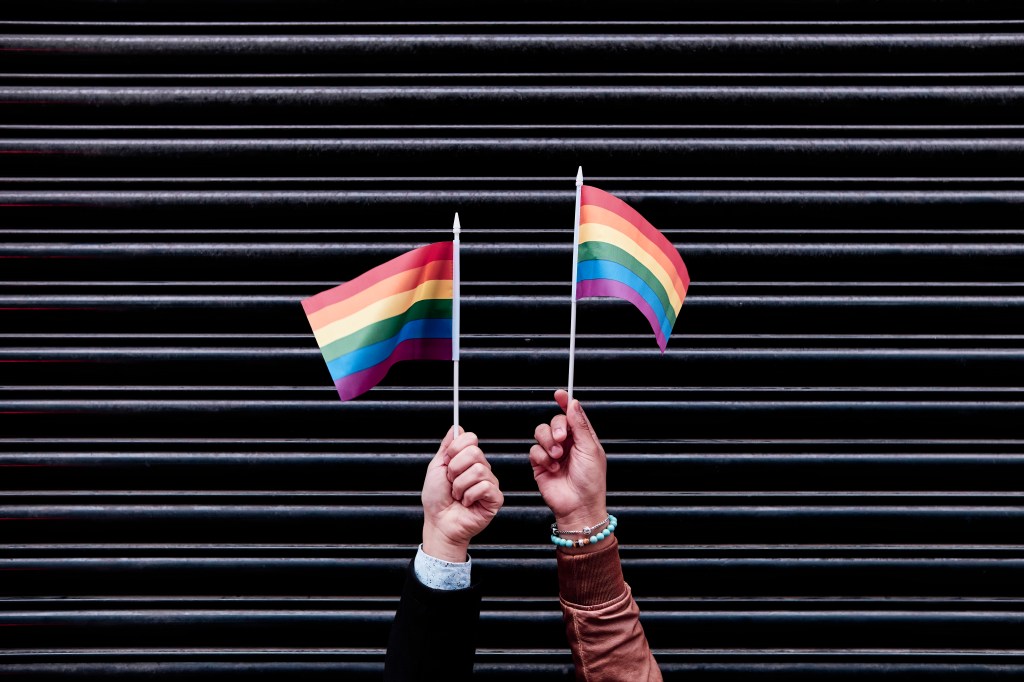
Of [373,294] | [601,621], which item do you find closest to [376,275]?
[373,294]

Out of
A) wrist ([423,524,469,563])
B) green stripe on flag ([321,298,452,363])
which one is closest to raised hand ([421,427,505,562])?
wrist ([423,524,469,563])

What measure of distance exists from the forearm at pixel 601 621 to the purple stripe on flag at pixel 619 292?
54cm

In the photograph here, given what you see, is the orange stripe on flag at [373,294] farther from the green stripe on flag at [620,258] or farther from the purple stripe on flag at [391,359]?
the green stripe on flag at [620,258]

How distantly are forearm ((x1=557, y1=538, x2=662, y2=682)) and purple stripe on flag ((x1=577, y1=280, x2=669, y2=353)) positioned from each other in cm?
54

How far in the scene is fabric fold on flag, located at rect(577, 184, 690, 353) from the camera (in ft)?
4.66

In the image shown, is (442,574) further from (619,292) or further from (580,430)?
(619,292)

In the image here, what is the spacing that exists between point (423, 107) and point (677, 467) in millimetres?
1555

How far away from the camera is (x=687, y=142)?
2.09 metres

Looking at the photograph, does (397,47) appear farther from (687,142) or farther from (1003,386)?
(1003,386)

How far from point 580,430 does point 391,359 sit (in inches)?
19.6

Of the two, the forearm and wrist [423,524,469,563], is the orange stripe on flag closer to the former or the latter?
wrist [423,524,469,563]

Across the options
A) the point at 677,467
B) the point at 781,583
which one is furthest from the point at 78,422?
the point at 781,583

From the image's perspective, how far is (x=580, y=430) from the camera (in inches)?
58.2

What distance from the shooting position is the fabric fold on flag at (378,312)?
4.45 ft
